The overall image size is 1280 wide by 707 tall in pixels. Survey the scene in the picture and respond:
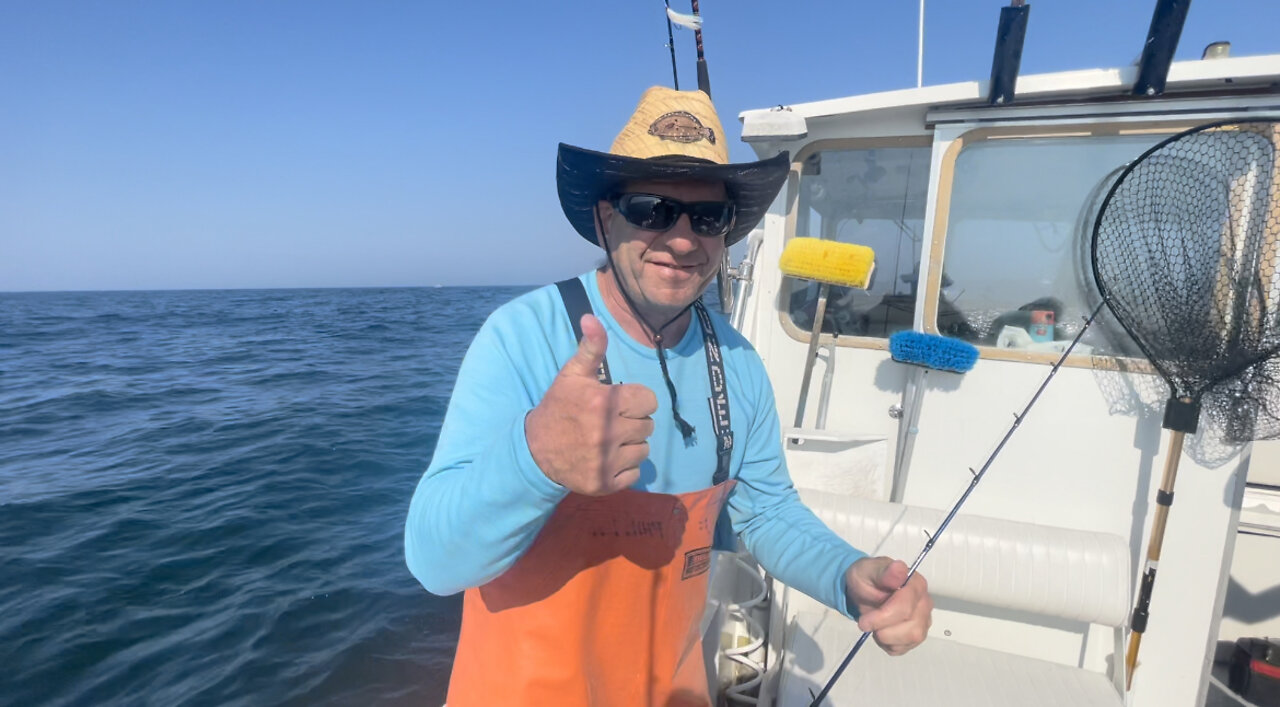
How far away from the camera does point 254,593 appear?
5.41 metres

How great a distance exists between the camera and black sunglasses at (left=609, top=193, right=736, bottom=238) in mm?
1473

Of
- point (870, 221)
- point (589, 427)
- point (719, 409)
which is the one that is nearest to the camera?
point (589, 427)

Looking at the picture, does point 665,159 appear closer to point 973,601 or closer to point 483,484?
point 483,484

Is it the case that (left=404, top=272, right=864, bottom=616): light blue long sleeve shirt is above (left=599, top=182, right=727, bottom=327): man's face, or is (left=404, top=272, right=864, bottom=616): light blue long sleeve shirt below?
below

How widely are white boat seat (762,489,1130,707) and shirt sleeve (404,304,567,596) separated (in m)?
1.86

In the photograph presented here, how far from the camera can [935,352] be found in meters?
3.22

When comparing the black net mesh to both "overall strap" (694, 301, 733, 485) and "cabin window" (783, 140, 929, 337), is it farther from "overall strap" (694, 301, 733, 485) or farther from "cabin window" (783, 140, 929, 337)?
"overall strap" (694, 301, 733, 485)

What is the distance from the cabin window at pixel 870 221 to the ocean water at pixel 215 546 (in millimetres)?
4118

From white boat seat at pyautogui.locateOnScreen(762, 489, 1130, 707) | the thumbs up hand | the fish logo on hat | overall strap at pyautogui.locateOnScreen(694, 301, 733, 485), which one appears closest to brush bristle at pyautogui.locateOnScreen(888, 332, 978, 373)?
white boat seat at pyautogui.locateOnScreen(762, 489, 1130, 707)

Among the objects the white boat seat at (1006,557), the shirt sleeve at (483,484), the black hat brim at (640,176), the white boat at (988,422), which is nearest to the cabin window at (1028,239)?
the white boat at (988,422)

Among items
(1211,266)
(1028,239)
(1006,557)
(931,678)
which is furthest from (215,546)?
(1211,266)

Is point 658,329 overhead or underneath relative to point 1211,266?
underneath

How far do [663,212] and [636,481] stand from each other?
67cm

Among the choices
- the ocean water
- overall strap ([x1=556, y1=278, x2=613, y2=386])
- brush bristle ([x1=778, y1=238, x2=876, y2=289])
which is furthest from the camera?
the ocean water
